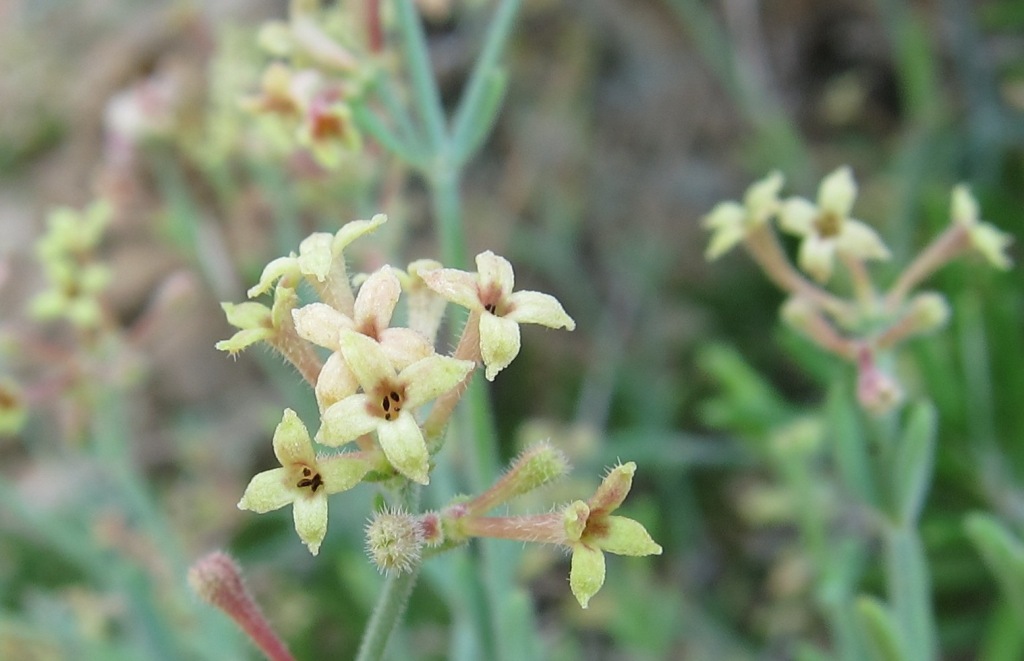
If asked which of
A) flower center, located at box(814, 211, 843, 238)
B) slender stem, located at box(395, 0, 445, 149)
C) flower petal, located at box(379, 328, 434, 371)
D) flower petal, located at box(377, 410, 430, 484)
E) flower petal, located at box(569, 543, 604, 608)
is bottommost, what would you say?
flower petal, located at box(569, 543, 604, 608)

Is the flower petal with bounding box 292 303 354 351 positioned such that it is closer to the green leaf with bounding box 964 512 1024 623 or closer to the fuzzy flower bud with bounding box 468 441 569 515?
the fuzzy flower bud with bounding box 468 441 569 515

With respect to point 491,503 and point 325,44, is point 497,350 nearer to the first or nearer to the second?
point 491,503

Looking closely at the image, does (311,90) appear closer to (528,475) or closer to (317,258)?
(317,258)

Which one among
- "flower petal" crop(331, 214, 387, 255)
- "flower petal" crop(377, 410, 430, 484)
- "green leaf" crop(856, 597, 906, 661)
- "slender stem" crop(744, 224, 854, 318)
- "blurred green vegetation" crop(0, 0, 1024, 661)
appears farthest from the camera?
"blurred green vegetation" crop(0, 0, 1024, 661)

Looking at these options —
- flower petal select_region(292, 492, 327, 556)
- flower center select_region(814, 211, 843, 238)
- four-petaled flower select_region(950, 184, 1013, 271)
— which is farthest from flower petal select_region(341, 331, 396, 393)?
four-petaled flower select_region(950, 184, 1013, 271)

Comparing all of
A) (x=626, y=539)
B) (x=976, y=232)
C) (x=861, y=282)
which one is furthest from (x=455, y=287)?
(x=976, y=232)
